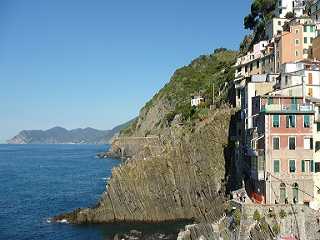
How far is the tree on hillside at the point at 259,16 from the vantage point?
3905 inches

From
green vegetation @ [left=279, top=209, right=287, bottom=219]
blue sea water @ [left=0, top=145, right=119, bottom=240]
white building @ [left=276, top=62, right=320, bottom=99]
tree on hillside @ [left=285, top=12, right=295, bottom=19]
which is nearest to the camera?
green vegetation @ [left=279, top=209, right=287, bottom=219]

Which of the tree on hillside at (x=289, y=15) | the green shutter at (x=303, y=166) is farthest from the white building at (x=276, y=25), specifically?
the green shutter at (x=303, y=166)

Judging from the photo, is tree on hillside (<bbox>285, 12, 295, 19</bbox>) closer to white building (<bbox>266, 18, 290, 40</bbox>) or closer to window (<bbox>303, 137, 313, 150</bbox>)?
white building (<bbox>266, 18, 290, 40</bbox>)

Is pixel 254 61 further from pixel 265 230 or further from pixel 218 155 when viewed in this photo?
pixel 265 230

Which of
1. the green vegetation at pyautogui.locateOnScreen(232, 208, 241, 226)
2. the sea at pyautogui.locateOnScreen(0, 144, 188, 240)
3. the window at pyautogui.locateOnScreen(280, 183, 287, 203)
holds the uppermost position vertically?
the window at pyautogui.locateOnScreen(280, 183, 287, 203)

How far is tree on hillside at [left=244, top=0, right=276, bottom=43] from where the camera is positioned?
99.2 metres

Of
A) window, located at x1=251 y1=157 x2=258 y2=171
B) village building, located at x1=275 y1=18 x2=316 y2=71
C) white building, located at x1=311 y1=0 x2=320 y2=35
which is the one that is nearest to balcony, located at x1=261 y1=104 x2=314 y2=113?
window, located at x1=251 y1=157 x2=258 y2=171

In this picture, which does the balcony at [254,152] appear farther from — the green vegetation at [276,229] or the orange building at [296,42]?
the orange building at [296,42]

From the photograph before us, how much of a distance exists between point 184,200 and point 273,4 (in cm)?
4965

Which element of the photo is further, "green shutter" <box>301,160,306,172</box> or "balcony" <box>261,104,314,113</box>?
"green shutter" <box>301,160,306,172</box>

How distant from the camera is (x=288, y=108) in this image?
180 ft

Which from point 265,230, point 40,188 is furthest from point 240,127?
point 40,188

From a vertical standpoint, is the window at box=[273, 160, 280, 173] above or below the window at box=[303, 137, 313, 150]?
below

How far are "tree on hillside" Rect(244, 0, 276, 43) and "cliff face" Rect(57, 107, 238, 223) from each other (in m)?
29.3
